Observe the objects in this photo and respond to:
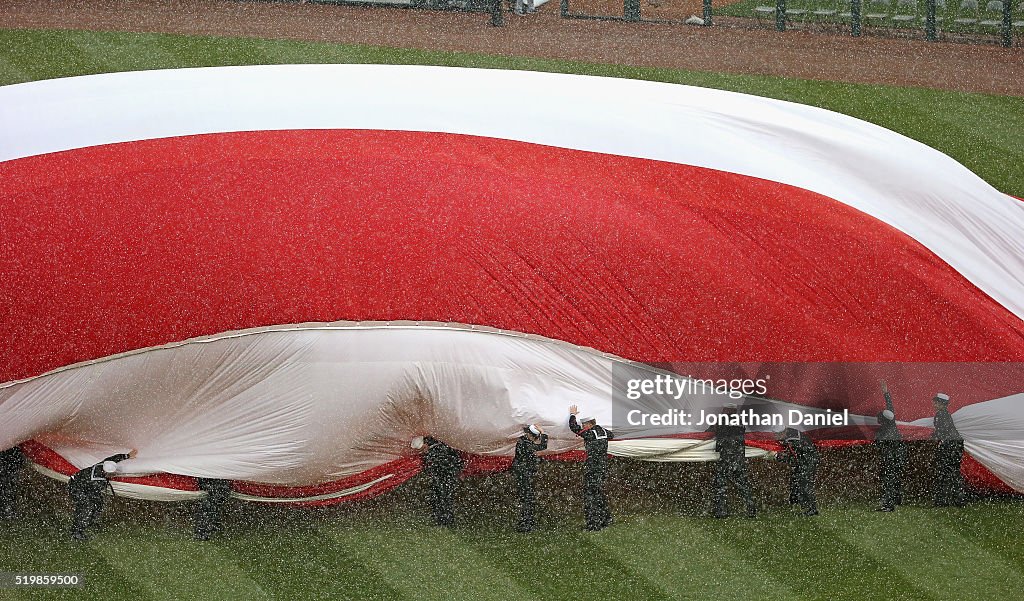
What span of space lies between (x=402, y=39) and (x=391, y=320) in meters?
7.60

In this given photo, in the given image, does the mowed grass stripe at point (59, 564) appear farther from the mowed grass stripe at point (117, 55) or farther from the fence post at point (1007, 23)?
the fence post at point (1007, 23)

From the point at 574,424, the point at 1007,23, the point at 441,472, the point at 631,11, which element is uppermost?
the point at 631,11

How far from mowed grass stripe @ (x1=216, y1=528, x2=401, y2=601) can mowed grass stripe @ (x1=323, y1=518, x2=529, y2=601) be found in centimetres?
5

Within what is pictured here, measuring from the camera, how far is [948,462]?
217 inches

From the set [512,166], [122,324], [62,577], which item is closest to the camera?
[62,577]

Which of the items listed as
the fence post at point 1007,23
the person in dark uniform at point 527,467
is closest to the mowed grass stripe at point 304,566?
the person in dark uniform at point 527,467

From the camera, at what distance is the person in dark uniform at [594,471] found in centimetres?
529

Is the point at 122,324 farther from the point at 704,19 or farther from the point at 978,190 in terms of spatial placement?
the point at 704,19

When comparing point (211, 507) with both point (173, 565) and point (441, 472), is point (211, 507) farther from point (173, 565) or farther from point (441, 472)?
point (441, 472)

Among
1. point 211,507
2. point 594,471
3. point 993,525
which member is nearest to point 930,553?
point 993,525

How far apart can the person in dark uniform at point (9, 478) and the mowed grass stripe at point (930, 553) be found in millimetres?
3827

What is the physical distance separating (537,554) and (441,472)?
62cm

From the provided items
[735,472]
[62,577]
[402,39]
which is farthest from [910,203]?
[402,39]

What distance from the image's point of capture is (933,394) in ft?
18.5
